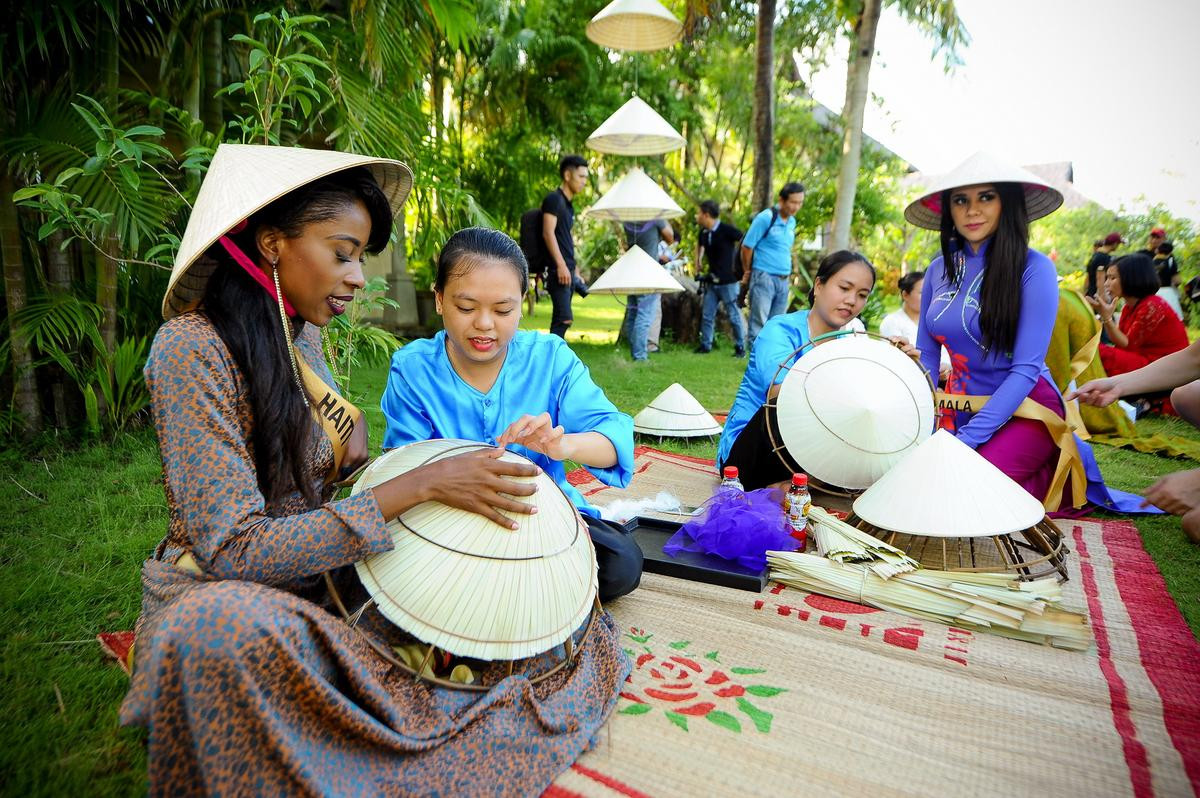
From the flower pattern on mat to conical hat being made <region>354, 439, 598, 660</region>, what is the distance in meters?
0.40

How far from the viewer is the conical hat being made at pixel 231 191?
1487 mm

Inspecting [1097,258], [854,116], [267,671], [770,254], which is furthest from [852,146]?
[267,671]

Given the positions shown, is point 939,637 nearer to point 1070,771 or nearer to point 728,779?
point 1070,771

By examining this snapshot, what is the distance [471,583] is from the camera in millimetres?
1556

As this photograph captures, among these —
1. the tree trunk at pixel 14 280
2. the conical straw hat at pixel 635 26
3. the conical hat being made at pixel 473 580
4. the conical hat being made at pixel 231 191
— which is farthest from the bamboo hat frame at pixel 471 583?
the conical straw hat at pixel 635 26

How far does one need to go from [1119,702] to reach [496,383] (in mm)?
2047

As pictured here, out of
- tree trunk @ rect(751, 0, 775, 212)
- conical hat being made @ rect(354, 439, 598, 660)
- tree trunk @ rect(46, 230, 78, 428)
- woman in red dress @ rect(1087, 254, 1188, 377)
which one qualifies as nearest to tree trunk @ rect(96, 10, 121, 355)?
tree trunk @ rect(46, 230, 78, 428)

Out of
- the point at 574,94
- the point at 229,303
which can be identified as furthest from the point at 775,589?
the point at 574,94

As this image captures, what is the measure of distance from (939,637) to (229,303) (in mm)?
2362

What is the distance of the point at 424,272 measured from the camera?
10.5 m

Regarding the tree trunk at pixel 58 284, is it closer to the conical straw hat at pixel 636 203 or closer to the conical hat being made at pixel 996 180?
the conical hat being made at pixel 996 180

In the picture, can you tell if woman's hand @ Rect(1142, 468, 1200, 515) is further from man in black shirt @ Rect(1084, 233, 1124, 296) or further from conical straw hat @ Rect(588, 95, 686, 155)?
man in black shirt @ Rect(1084, 233, 1124, 296)

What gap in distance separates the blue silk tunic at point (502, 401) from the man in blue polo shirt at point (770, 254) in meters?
5.84

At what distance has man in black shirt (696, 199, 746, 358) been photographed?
8758 millimetres
